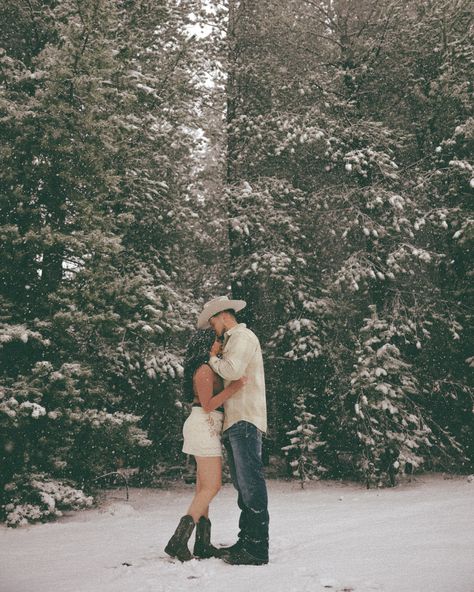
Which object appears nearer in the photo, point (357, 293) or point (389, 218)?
point (389, 218)

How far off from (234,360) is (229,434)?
65 centimetres

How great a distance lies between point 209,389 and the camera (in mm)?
5000

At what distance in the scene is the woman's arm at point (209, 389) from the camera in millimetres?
4918

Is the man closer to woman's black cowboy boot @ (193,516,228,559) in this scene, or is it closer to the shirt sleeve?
the shirt sleeve

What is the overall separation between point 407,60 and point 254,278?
5.74 m

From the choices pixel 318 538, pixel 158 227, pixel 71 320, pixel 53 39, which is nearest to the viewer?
pixel 318 538

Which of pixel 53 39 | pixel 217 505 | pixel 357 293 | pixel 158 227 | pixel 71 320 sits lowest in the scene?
pixel 217 505

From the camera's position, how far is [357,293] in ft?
44.3

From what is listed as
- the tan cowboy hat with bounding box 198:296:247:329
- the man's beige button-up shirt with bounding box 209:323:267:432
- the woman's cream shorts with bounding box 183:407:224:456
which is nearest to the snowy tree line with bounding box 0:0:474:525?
the tan cowboy hat with bounding box 198:296:247:329

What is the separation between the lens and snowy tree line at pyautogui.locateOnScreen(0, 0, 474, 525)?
8.52m

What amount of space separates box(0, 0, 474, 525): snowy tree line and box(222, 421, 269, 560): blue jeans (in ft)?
12.5

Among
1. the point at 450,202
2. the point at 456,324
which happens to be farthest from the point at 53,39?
the point at 456,324

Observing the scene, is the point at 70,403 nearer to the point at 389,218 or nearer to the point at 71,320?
the point at 71,320

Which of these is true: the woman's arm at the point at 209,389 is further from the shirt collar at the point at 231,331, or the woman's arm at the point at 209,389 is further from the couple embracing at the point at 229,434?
the shirt collar at the point at 231,331
